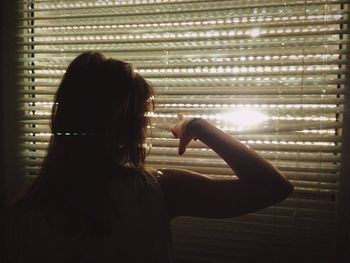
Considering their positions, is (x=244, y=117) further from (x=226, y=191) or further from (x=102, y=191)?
(x=102, y=191)

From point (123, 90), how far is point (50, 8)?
2.68 feet

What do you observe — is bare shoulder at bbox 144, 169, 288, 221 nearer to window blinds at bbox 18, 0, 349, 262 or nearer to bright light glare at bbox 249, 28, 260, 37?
window blinds at bbox 18, 0, 349, 262

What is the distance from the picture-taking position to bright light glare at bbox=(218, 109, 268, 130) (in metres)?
1.12

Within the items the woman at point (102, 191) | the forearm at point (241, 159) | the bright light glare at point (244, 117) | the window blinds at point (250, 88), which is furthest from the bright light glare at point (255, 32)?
the woman at point (102, 191)

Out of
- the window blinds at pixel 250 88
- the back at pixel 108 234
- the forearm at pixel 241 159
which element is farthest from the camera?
the window blinds at pixel 250 88

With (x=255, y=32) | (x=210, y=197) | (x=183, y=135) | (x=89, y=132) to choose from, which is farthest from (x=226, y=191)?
(x=255, y=32)

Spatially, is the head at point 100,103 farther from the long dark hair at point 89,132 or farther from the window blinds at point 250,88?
the window blinds at point 250,88

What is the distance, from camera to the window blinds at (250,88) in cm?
108

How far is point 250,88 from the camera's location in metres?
1.12

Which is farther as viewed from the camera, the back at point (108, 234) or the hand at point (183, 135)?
the hand at point (183, 135)

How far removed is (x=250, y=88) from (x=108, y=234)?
0.69 m

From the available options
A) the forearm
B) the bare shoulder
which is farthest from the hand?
the bare shoulder

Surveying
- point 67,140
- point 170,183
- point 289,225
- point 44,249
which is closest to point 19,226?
point 44,249

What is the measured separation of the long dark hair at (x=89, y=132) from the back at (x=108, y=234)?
3cm
